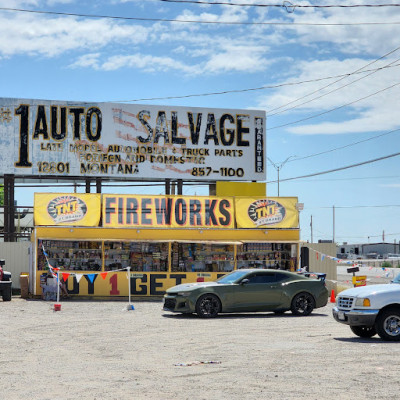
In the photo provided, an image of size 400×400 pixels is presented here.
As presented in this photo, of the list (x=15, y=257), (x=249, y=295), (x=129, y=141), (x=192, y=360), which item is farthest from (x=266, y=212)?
(x=192, y=360)

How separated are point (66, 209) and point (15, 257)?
520 cm

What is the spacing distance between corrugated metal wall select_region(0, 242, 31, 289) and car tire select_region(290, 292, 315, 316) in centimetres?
1548

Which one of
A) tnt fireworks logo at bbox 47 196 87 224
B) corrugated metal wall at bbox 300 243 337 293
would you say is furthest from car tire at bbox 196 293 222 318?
corrugated metal wall at bbox 300 243 337 293

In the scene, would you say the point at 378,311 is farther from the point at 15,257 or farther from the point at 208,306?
the point at 15,257

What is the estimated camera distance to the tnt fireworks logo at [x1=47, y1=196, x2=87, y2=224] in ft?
96.4

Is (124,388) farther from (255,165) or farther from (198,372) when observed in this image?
(255,165)

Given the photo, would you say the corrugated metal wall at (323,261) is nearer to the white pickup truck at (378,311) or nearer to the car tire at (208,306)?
the car tire at (208,306)

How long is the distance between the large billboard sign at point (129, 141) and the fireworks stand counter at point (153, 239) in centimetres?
469

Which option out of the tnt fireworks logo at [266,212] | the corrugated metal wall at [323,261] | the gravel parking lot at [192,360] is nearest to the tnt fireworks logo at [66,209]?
the tnt fireworks logo at [266,212]

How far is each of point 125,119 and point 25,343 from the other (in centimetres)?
2146

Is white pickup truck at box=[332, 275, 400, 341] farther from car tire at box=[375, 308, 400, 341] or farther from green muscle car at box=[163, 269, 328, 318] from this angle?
green muscle car at box=[163, 269, 328, 318]

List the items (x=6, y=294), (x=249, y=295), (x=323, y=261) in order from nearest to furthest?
(x=249, y=295), (x=6, y=294), (x=323, y=261)

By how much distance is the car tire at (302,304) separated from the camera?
859 inches

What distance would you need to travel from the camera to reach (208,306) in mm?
20844
